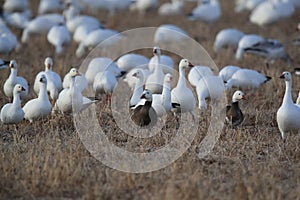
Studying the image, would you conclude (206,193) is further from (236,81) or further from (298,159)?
(236,81)

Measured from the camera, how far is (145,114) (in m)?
7.28

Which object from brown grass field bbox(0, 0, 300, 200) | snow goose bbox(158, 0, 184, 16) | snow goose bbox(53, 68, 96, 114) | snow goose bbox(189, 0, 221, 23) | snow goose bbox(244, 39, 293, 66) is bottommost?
brown grass field bbox(0, 0, 300, 200)

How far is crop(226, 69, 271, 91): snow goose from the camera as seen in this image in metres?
9.11

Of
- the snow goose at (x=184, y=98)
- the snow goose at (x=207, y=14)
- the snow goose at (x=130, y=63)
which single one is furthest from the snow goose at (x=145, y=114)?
the snow goose at (x=207, y=14)

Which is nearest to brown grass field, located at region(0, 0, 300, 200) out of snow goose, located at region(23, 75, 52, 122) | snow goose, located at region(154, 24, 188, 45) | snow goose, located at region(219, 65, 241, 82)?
snow goose, located at region(23, 75, 52, 122)

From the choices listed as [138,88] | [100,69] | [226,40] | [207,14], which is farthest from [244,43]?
[138,88]

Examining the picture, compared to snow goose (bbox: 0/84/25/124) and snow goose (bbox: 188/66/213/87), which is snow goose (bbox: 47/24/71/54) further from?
snow goose (bbox: 0/84/25/124)

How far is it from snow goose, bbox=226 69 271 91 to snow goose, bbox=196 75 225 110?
43cm

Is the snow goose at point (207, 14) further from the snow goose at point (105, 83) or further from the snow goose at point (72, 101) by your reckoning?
the snow goose at point (72, 101)

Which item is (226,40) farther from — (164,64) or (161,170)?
(161,170)

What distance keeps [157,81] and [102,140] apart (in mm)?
2278

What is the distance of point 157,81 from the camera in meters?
8.95

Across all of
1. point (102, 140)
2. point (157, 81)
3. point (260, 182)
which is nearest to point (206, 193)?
point (260, 182)

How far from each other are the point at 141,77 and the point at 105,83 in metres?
0.54
